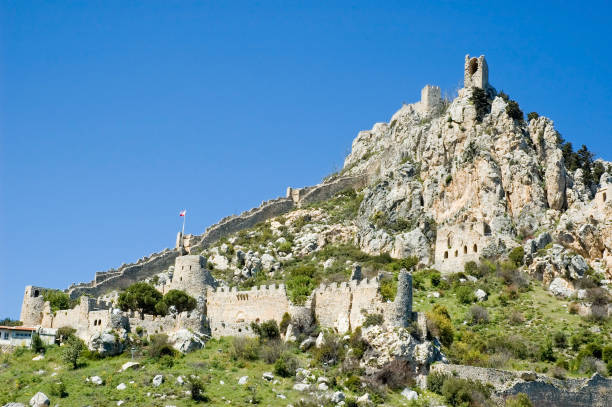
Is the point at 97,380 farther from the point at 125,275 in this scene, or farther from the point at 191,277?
the point at 125,275

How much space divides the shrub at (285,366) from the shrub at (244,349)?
2.30 meters

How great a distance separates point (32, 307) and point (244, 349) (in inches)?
713

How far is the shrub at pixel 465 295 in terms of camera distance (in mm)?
64188

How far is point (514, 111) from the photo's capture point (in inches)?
3329

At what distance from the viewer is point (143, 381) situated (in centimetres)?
5088

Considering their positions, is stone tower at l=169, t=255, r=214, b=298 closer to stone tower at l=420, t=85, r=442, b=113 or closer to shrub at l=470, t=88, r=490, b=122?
shrub at l=470, t=88, r=490, b=122

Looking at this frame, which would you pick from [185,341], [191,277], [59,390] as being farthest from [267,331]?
[59,390]

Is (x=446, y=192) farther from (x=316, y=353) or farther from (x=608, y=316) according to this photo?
(x=316, y=353)

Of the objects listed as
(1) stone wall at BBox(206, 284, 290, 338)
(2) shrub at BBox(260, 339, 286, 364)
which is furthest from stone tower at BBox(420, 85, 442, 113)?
(2) shrub at BBox(260, 339, 286, 364)

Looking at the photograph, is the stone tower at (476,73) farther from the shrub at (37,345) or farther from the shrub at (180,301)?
the shrub at (37,345)

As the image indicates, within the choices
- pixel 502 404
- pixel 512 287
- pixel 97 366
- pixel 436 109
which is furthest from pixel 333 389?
pixel 436 109

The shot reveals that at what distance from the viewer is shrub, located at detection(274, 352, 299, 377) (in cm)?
5112

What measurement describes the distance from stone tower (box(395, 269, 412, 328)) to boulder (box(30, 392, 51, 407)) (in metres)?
18.8

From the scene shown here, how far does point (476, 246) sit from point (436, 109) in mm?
42589
